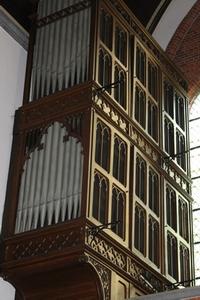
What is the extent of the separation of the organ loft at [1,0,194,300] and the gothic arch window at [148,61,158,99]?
0.02m

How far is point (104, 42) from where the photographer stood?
39.8 feet

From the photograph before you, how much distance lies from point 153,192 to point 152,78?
2.19 m

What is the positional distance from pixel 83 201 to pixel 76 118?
1.47m

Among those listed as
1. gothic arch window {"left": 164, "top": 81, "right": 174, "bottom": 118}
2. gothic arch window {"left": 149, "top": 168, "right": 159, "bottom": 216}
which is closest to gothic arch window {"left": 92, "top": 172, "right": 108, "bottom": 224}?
gothic arch window {"left": 149, "top": 168, "right": 159, "bottom": 216}

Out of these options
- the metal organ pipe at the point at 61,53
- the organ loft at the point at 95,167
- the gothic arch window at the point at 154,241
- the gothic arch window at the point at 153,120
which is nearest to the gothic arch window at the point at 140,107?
the organ loft at the point at 95,167

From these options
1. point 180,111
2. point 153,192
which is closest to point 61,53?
point 153,192

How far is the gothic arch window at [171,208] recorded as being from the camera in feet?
40.9

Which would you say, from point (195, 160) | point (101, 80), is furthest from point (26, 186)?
point (195, 160)

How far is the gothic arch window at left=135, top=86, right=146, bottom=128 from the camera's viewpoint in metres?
12.4

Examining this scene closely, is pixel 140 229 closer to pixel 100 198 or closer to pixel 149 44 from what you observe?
pixel 100 198

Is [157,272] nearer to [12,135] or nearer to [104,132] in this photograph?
[104,132]

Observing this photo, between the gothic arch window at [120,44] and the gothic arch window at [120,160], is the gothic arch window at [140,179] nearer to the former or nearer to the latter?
the gothic arch window at [120,160]

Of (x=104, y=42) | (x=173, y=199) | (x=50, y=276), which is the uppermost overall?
(x=104, y=42)

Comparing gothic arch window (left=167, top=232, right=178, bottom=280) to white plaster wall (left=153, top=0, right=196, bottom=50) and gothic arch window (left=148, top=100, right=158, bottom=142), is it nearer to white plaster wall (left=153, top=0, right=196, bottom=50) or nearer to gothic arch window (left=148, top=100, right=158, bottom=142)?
gothic arch window (left=148, top=100, right=158, bottom=142)
